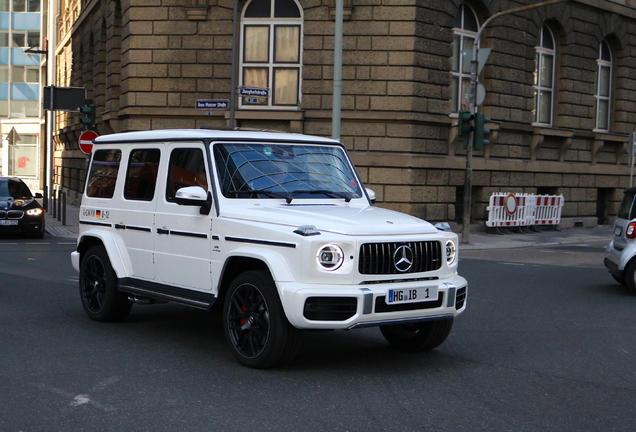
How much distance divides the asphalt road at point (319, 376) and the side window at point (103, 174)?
1263mm

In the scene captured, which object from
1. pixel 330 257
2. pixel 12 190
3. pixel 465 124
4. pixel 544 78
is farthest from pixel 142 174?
pixel 544 78

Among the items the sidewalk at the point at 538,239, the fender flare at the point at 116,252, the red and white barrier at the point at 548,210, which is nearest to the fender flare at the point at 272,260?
the fender flare at the point at 116,252

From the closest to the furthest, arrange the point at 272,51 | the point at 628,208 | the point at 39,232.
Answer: the point at 628,208
the point at 39,232
the point at 272,51

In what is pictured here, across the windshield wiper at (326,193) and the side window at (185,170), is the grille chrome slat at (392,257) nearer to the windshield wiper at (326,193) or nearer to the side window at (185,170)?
the windshield wiper at (326,193)

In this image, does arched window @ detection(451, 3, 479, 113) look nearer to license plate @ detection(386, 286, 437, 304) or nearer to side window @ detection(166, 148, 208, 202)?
side window @ detection(166, 148, 208, 202)

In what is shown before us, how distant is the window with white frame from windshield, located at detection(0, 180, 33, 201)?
1487cm

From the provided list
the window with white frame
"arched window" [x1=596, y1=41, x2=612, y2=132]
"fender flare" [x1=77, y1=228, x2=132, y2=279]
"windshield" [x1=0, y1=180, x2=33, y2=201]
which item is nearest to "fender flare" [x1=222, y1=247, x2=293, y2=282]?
"fender flare" [x1=77, y1=228, x2=132, y2=279]

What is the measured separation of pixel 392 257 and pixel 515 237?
1785 centimetres

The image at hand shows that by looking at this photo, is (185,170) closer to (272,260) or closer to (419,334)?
(272,260)

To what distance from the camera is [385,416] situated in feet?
18.2

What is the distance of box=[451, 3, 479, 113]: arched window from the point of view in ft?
81.5

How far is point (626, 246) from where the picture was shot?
12.3 m

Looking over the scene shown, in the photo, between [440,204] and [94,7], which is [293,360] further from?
[94,7]

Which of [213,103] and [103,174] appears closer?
[103,174]
